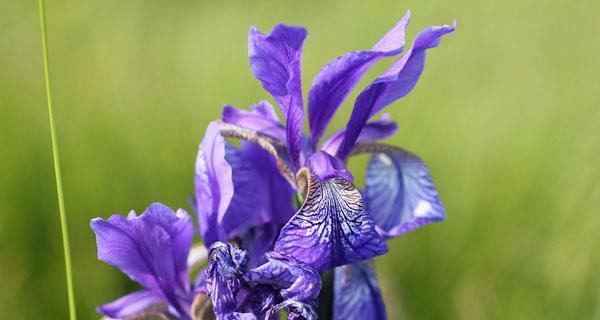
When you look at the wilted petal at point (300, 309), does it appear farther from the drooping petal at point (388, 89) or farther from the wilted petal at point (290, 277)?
the drooping petal at point (388, 89)

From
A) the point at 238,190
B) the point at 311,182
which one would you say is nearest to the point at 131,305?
the point at 238,190

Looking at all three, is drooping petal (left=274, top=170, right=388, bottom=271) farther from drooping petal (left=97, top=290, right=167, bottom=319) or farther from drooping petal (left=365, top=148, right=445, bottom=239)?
drooping petal (left=97, top=290, right=167, bottom=319)

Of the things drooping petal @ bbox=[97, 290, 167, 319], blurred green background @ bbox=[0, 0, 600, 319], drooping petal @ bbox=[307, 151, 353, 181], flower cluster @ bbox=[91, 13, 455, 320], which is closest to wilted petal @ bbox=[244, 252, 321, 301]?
flower cluster @ bbox=[91, 13, 455, 320]

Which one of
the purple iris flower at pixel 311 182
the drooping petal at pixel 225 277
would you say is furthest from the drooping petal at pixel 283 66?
the drooping petal at pixel 225 277

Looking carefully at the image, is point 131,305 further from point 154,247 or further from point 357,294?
point 357,294

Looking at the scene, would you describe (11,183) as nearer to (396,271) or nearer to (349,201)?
(396,271)

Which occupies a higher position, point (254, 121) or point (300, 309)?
point (254, 121)
